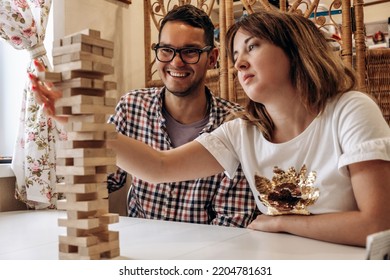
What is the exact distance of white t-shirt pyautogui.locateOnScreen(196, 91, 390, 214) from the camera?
0.96 m

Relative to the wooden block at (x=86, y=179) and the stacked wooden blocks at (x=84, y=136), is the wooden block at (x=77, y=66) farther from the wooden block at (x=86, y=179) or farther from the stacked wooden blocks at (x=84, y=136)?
the wooden block at (x=86, y=179)

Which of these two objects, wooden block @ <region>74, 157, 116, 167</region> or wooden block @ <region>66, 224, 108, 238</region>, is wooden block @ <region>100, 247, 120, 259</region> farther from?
wooden block @ <region>74, 157, 116, 167</region>

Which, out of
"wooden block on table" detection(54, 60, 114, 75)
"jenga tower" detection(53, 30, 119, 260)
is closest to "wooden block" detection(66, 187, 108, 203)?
"jenga tower" detection(53, 30, 119, 260)

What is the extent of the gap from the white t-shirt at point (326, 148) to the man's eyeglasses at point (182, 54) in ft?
1.33

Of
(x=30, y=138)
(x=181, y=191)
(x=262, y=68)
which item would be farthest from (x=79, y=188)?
(x=30, y=138)

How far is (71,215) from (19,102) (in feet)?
4.52

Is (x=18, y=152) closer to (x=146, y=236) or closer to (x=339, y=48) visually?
(x=146, y=236)

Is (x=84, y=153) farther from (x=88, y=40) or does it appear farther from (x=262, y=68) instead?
(x=262, y=68)

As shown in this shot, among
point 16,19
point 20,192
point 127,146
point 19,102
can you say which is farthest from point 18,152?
point 127,146

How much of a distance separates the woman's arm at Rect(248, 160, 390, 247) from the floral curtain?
→ 3.63 ft

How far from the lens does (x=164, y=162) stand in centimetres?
118

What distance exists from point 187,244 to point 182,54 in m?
0.81

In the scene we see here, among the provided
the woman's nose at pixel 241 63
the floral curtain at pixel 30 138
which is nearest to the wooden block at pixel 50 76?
the woman's nose at pixel 241 63
